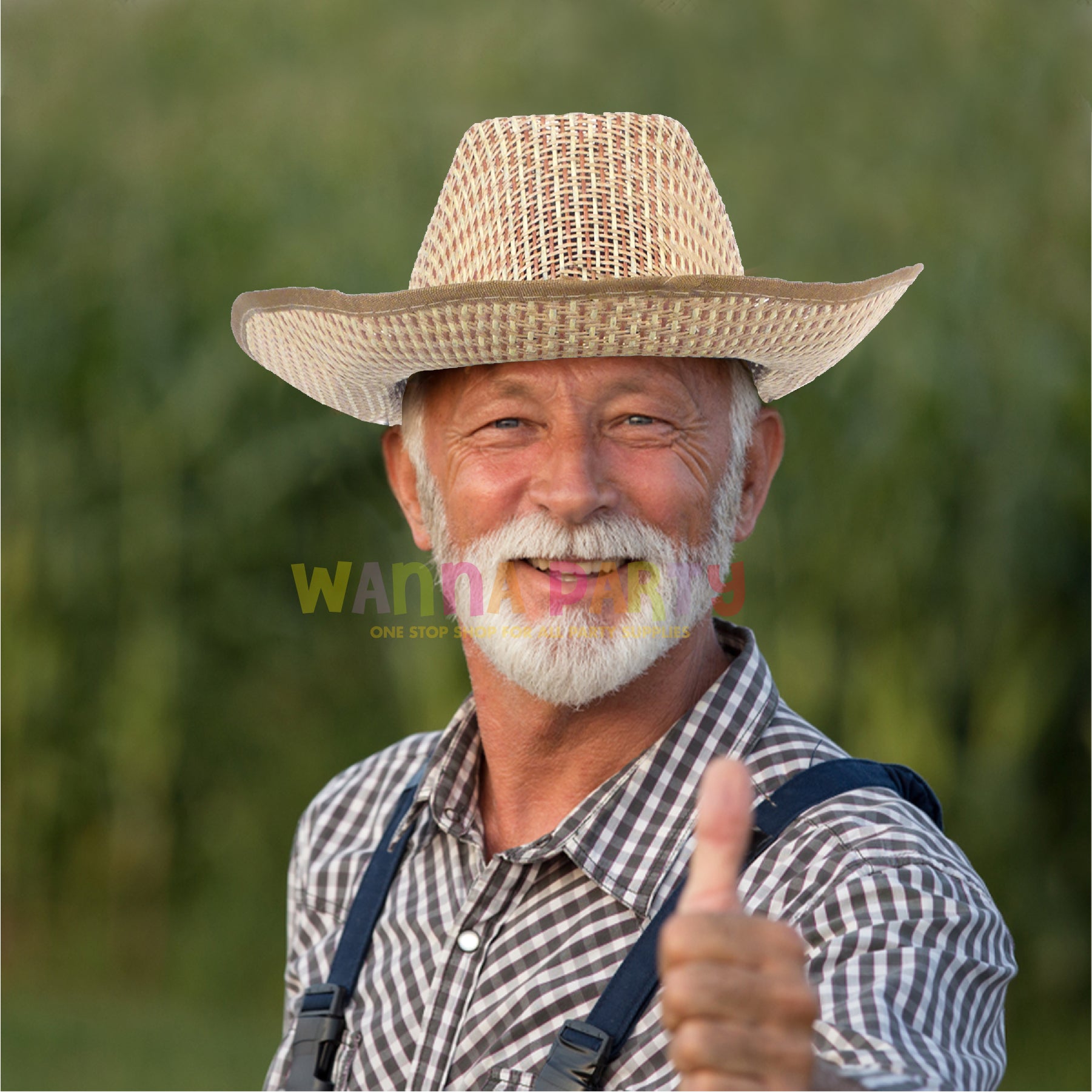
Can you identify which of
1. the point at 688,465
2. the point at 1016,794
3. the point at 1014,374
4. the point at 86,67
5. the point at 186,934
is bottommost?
the point at 186,934

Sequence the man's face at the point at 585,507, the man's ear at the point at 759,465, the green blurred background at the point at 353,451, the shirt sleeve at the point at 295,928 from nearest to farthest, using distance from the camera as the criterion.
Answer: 1. the man's face at the point at 585,507
2. the man's ear at the point at 759,465
3. the shirt sleeve at the point at 295,928
4. the green blurred background at the point at 353,451

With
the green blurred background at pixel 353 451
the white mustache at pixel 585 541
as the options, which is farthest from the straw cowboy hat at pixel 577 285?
the green blurred background at pixel 353 451

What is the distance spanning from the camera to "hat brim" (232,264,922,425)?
6.59ft

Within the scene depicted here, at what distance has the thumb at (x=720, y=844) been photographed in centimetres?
127

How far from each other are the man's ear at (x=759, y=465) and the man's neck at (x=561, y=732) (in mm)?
215

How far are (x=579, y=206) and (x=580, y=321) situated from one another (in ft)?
0.80

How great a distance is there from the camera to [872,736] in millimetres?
4926

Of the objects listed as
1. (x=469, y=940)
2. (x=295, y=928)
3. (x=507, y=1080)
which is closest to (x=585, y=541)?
(x=469, y=940)

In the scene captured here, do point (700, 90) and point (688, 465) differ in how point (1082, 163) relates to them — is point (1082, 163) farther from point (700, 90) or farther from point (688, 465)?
point (688, 465)

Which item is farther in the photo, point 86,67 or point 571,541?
point 86,67

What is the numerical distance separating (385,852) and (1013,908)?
3281 mm

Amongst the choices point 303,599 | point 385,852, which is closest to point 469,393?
point 385,852

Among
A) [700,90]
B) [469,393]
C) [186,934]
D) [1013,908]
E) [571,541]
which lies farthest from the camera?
[186,934]

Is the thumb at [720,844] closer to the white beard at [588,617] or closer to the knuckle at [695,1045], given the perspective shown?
the knuckle at [695,1045]
